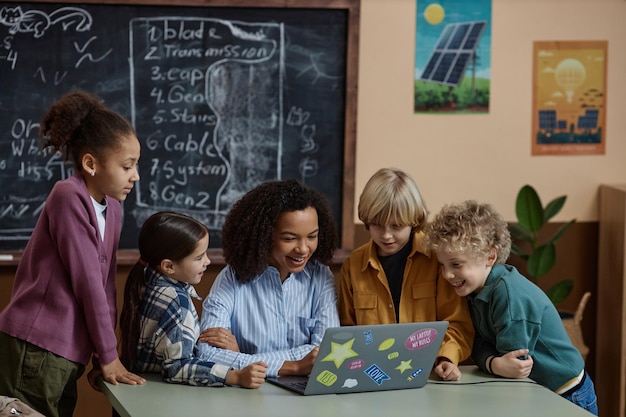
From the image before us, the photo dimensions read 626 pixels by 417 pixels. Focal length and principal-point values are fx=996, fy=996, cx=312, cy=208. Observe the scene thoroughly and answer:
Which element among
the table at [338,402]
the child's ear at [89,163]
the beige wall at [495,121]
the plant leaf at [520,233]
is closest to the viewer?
the table at [338,402]

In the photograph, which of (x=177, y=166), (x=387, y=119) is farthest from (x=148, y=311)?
(x=387, y=119)

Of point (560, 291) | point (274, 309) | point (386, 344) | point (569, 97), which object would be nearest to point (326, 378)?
point (386, 344)

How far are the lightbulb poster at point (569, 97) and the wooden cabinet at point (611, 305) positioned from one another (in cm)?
25

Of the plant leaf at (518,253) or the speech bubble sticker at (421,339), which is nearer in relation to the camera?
the speech bubble sticker at (421,339)

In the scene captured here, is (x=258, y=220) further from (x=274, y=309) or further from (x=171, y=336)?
(x=171, y=336)

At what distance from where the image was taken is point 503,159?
4340 millimetres

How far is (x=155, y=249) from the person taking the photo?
268 cm

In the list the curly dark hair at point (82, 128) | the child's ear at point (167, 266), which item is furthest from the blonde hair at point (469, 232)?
the curly dark hair at point (82, 128)

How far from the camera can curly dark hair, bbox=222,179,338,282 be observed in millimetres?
2775

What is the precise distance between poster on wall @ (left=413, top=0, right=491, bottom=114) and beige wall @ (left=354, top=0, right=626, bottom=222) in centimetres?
3

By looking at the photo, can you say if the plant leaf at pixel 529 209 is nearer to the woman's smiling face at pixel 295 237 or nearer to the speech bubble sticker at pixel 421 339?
the woman's smiling face at pixel 295 237

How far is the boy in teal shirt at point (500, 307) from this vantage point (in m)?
2.70

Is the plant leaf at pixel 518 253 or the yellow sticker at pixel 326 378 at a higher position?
the plant leaf at pixel 518 253

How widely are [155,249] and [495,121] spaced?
2.08m
